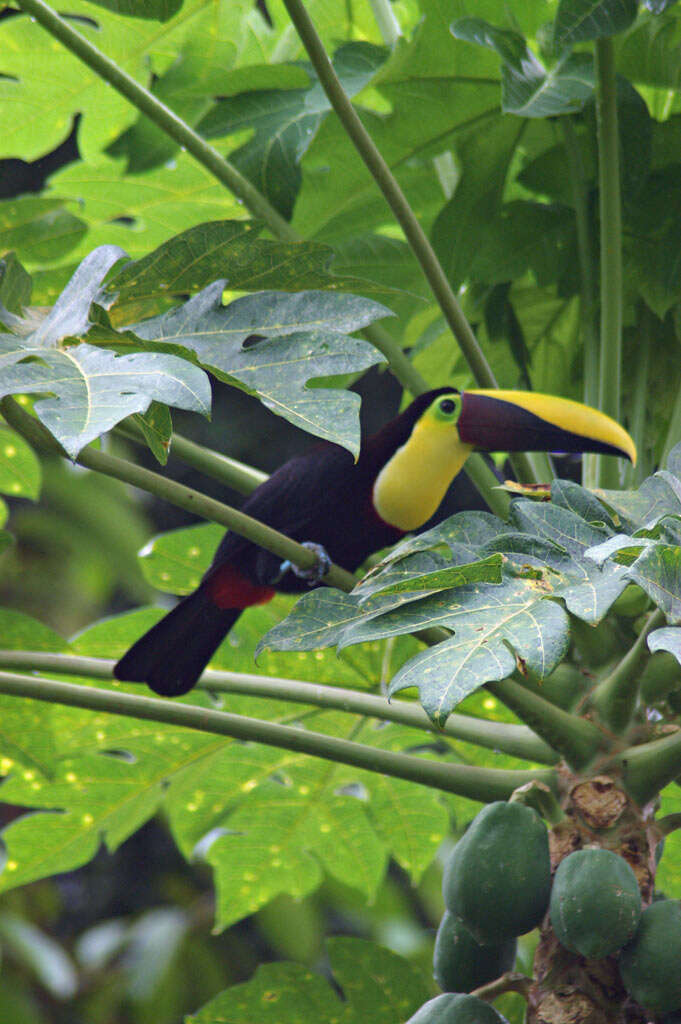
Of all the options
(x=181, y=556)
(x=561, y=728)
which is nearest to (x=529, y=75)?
(x=561, y=728)

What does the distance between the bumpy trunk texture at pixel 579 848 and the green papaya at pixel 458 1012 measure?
0.09 m

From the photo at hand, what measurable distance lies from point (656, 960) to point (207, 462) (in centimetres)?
90

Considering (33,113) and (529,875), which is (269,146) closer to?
(33,113)

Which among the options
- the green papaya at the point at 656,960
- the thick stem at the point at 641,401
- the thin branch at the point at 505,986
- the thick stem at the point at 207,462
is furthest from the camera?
the thick stem at the point at 641,401

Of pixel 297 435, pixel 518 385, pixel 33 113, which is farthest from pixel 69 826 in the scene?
pixel 297 435

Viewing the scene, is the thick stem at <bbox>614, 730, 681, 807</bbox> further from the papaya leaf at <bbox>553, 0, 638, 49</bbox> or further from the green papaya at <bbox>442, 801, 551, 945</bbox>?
the papaya leaf at <bbox>553, 0, 638, 49</bbox>

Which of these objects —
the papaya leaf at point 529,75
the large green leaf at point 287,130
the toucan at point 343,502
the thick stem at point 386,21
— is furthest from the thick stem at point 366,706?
the thick stem at point 386,21

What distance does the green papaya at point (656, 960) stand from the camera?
1.24 meters

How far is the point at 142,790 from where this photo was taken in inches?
78.6

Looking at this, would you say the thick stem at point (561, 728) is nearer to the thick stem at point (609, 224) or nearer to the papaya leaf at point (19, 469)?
the thick stem at point (609, 224)

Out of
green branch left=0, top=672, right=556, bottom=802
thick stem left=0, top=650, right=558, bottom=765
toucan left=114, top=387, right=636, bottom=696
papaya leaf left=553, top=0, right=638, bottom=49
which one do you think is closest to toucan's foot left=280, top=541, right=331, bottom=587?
toucan left=114, top=387, right=636, bottom=696

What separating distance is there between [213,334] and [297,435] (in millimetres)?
3835

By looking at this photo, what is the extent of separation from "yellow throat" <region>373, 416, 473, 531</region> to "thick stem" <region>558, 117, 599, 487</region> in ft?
0.80

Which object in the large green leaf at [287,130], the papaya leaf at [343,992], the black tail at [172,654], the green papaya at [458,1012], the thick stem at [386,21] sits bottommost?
the papaya leaf at [343,992]
